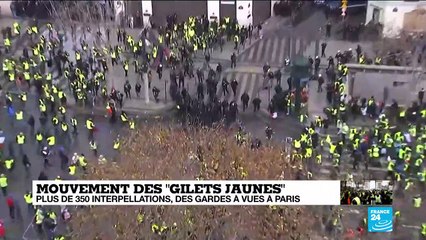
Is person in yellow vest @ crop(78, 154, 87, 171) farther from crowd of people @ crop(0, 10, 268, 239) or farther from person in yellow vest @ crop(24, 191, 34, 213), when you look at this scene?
person in yellow vest @ crop(24, 191, 34, 213)

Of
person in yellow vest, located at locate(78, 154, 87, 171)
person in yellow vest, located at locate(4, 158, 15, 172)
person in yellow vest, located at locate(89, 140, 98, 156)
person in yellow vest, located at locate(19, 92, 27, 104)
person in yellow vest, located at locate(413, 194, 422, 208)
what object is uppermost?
person in yellow vest, located at locate(19, 92, 27, 104)

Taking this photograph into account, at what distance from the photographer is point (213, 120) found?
20.3 metres

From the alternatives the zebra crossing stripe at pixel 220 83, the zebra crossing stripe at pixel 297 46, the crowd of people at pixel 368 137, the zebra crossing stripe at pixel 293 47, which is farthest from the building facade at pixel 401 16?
the zebra crossing stripe at pixel 220 83

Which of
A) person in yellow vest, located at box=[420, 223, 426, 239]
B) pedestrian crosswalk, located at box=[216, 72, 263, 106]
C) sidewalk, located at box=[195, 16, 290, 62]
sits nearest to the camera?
person in yellow vest, located at box=[420, 223, 426, 239]

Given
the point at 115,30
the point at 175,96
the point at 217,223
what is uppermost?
the point at 115,30

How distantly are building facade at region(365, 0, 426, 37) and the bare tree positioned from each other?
7.72 m

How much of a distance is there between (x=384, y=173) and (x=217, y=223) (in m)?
4.89

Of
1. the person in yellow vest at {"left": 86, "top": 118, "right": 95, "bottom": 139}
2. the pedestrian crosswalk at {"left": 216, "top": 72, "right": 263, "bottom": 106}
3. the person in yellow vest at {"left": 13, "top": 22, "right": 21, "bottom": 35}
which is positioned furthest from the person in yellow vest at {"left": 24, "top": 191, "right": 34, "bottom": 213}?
the person in yellow vest at {"left": 13, "top": 22, "right": 21, "bottom": 35}

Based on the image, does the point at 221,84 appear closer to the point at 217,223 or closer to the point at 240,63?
the point at 240,63

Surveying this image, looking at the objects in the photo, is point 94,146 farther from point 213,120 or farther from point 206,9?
point 206,9

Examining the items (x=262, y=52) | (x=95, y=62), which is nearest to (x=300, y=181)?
(x=262, y=52)

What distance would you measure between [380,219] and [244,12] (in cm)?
947

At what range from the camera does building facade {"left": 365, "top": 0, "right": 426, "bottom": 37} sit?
76.9 feet

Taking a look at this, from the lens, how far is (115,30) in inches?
925
